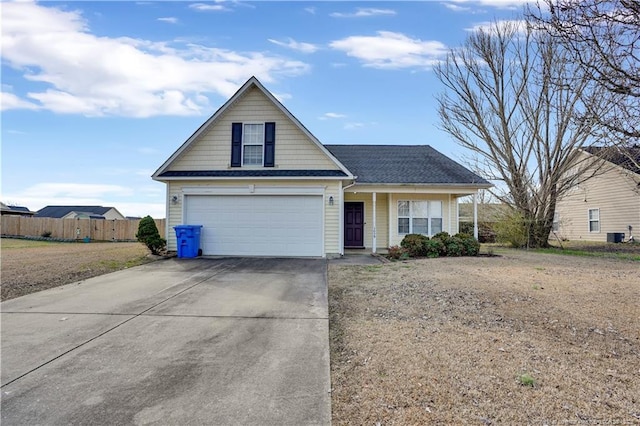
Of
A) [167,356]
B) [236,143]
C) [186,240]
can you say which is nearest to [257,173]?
[236,143]

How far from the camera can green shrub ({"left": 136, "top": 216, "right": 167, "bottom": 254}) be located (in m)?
12.2

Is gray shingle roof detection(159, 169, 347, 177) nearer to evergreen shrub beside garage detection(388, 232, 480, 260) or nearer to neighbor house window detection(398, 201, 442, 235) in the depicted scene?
evergreen shrub beside garage detection(388, 232, 480, 260)

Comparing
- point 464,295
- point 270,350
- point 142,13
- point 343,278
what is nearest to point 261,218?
point 343,278

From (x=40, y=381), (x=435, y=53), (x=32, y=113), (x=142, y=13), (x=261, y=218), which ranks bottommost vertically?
(x=40, y=381)

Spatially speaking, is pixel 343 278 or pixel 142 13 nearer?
pixel 343 278

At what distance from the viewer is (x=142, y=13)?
960 centimetres

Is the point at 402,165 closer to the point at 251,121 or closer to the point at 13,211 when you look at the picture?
the point at 251,121

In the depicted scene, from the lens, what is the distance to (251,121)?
13.0 m

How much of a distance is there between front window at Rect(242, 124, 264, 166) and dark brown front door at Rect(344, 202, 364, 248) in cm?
476

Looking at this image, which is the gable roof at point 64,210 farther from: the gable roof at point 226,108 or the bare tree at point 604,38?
the bare tree at point 604,38

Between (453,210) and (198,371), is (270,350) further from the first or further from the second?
(453,210)

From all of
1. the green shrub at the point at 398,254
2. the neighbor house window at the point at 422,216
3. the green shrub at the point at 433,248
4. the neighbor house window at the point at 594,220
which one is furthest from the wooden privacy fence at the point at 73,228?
the neighbor house window at the point at 594,220

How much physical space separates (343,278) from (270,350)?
14.3 feet

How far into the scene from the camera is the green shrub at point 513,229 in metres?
17.1
